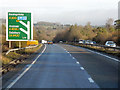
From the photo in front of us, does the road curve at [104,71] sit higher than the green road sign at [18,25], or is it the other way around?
the green road sign at [18,25]

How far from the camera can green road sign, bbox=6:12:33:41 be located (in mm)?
26562

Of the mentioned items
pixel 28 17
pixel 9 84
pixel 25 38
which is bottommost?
pixel 9 84

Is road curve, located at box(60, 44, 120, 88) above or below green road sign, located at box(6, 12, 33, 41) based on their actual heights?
below

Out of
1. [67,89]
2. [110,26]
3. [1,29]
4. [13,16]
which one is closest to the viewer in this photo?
[67,89]

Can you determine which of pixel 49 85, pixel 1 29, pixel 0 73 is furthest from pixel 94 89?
pixel 1 29

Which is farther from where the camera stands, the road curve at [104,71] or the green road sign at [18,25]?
the green road sign at [18,25]

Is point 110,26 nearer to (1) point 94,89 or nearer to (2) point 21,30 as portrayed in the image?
Result: (2) point 21,30

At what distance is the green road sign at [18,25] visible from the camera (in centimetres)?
Result: 2656

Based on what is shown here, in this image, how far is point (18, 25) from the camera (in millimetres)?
26719

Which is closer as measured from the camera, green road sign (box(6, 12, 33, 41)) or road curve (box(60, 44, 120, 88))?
road curve (box(60, 44, 120, 88))

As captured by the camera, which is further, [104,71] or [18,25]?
[18,25]

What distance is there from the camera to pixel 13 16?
87.4 ft

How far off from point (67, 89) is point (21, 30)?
18.8 metres

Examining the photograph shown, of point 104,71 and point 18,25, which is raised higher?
point 18,25
